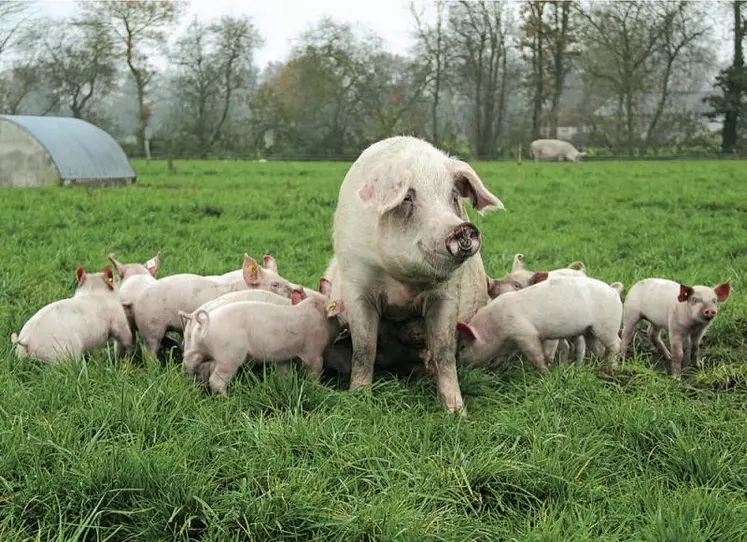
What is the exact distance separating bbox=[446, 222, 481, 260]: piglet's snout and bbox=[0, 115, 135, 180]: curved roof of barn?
51.6 ft

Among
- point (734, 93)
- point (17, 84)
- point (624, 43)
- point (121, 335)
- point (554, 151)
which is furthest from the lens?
point (17, 84)

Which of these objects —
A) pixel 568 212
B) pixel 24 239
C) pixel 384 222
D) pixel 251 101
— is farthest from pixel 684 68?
pixel 384 222

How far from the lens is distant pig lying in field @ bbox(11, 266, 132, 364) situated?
4.30 metres

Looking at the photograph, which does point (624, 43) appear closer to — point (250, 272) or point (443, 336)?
point (250, 272)

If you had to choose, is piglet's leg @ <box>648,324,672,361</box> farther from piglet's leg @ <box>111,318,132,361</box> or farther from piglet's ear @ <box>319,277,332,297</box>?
piglet's leg @ <box>111,318,132,361</box>

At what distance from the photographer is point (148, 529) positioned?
2.66m

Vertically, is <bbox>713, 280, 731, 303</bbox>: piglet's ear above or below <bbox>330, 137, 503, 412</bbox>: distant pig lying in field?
below

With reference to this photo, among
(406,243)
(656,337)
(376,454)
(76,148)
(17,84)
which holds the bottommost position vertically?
(656,337)

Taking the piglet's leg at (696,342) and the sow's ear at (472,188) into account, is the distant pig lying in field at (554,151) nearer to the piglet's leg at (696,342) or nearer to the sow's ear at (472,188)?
the piglet's leg at (696,342)

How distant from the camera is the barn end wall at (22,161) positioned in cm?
1778

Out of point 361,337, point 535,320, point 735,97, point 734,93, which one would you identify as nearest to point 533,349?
point 535,320

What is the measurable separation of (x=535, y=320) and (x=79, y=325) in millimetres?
2504

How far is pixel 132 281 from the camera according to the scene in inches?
211

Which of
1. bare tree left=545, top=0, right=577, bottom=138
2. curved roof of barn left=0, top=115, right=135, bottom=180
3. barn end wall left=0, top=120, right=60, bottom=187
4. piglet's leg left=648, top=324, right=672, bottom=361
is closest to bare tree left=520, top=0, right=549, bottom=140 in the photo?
bare tree left=545, top=0, right=577, bottom=138
